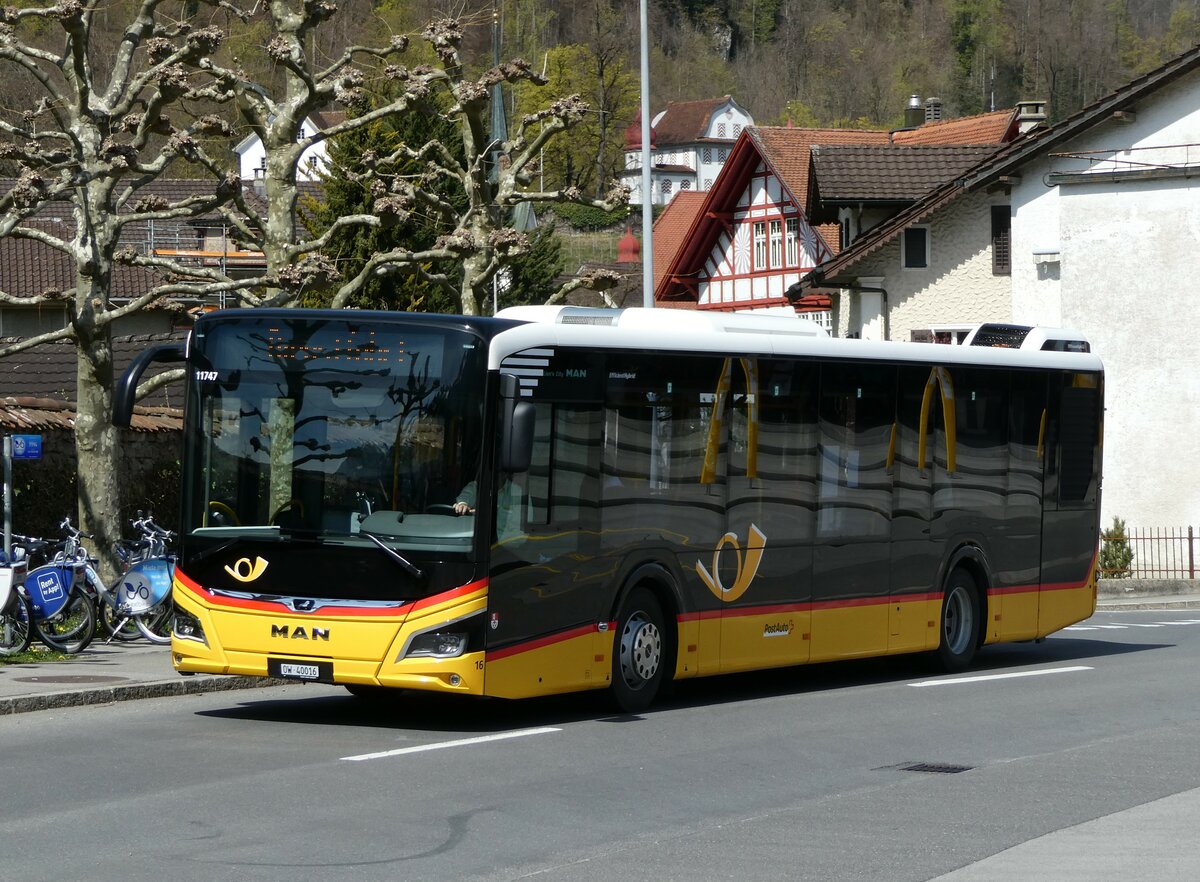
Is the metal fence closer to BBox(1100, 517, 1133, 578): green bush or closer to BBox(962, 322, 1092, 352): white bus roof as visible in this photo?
BBox(1100, 517, 1133, 578): green bush

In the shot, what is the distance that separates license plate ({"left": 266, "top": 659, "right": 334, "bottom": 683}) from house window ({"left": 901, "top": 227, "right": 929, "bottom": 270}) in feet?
111

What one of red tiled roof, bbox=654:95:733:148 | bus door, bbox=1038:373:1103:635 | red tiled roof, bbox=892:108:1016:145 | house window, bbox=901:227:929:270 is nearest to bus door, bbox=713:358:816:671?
bus door, bbox=1038:373:1103:635

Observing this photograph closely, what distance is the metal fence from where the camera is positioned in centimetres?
3556

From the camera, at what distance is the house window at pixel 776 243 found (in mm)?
55312

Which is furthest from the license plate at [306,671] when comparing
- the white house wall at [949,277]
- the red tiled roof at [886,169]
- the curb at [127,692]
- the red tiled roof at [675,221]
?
the red tiled roof at [675,221]

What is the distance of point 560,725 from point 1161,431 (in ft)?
91.8

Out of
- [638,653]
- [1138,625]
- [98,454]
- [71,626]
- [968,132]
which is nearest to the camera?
[638,653]

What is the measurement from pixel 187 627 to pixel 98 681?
6.36 ft

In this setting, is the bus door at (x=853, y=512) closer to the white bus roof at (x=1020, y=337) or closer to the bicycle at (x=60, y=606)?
the white bus roof at (x=1020, y=337)

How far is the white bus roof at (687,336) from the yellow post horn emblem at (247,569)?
203 centimetres

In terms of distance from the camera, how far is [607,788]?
9.80 metres

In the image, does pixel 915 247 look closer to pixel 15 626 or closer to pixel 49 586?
pixel 49 586

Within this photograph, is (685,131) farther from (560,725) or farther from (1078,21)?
(560,725)

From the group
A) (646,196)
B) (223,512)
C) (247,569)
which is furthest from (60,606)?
(646,196)
